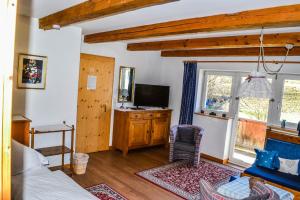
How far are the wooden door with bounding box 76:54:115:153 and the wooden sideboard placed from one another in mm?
261

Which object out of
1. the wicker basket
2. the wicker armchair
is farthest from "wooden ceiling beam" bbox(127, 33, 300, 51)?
the wicker basket

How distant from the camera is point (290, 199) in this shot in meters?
2.83

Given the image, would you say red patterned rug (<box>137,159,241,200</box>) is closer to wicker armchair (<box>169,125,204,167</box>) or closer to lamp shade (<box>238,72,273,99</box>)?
wicker armchair (<box>169,125,204,167</box>)

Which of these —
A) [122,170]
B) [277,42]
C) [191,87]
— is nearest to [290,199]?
[277,42]

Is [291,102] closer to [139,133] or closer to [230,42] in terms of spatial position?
[230,42]

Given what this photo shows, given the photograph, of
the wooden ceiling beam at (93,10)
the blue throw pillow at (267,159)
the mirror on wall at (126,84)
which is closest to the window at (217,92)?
the blue throw pillow at (267,159)

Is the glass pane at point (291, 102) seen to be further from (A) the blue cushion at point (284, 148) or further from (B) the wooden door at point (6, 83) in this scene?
(B) the wooden door at point (6, 83)

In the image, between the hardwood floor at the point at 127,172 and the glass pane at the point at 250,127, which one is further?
the glass pane at the point at 250,127

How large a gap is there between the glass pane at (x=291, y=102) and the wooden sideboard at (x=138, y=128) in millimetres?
2408

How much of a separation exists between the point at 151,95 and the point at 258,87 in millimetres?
3270

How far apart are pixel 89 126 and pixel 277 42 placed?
3.59 m

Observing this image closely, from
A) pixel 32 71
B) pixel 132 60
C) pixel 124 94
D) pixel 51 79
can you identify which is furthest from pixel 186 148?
pixel 32 71

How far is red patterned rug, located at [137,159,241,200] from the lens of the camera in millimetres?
3699

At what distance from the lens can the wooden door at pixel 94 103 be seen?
4777 mm
